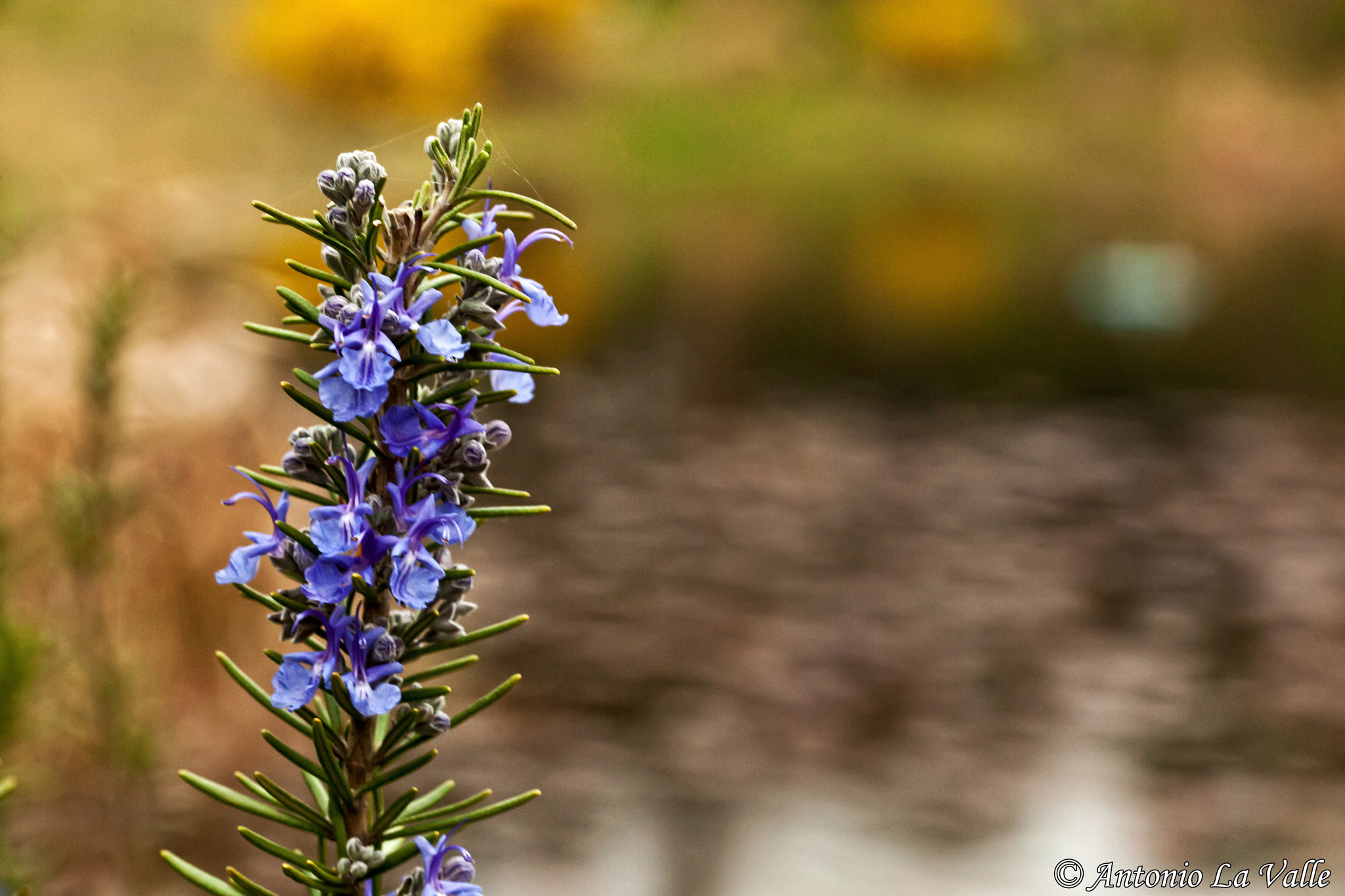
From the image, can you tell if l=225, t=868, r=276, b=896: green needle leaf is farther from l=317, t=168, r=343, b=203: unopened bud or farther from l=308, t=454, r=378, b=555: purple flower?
l=317, t=168, r=343, b=203: unopened bud

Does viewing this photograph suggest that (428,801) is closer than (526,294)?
No

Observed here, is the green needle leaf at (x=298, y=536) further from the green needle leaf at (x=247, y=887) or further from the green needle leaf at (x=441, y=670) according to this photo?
the green needle leaf at (x=247, y=887)

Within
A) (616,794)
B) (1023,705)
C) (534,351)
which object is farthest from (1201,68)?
(616,794)

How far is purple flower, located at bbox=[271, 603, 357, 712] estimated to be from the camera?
27.7 inches

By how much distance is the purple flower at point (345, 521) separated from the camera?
704 mm

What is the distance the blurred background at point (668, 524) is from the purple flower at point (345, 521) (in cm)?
24

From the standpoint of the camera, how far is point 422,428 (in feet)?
2.43

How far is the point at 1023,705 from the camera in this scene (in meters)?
4.67

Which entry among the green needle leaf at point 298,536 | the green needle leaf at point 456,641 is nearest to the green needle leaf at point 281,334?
the green needle leaf at point 298,536

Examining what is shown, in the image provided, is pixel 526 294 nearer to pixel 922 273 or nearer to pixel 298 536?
pixel 298 536

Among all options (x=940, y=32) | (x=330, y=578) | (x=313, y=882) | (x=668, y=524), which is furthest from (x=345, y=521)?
(x=940, y=32)

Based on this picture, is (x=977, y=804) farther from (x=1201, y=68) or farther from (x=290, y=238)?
(x=1201, y=68)

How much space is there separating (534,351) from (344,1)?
15.0ft

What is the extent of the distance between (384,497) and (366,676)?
0.12 meters
